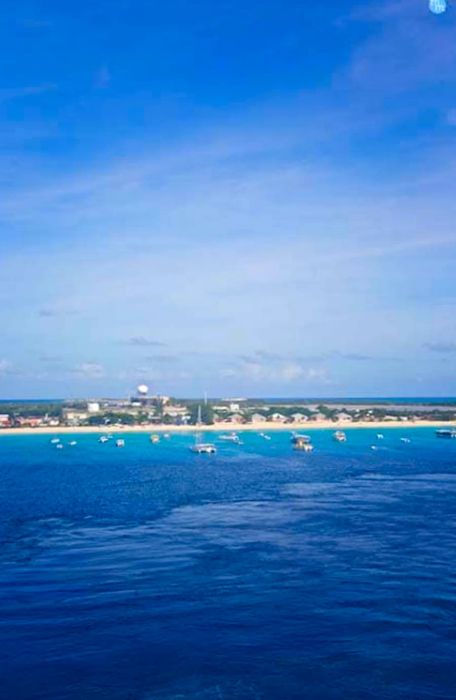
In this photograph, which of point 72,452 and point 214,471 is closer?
point 214,471

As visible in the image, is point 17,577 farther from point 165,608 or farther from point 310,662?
point 310,662

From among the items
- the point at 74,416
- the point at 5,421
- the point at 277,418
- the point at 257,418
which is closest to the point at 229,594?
the point at 5,421

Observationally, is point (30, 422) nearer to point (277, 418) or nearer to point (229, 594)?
point (277, 418)

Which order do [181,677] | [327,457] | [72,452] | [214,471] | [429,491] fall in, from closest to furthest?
[181,677]
[429,491]
[214,471]
[327,457]
[72,452]

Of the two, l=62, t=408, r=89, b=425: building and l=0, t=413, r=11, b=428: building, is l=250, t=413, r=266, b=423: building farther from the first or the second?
l=0, t=413, r=11, b=428: building

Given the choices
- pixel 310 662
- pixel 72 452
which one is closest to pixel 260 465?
pixel 72 452

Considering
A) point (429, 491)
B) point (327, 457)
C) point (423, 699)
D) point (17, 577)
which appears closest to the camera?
point (423, 699)
